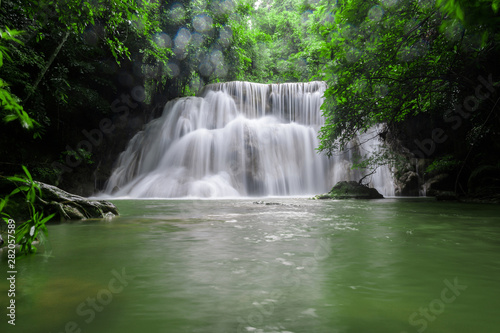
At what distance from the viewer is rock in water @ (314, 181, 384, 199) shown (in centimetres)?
1353

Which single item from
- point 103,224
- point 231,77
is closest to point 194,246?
point 103,224

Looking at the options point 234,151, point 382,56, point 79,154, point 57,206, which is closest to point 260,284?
point 57,206

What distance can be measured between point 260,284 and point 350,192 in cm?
1235

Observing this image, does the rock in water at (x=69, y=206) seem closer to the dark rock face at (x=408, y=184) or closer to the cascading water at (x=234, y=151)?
the cascading water at (x=234, y=151)

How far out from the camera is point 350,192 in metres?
13.9

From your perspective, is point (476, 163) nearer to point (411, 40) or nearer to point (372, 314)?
point (411, 40)

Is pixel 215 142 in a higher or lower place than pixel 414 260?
higher

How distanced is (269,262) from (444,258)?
4.92ft

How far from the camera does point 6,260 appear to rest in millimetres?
2803

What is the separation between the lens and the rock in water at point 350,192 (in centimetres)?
1353

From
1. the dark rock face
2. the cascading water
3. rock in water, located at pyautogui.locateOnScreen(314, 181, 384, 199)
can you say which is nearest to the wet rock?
rock in water, located at pyautogui.locateOnScreen(314, 181, 384, 199)

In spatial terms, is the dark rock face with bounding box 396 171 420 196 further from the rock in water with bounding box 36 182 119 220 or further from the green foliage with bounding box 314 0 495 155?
the rock in water with bounding box 36 182 119 220

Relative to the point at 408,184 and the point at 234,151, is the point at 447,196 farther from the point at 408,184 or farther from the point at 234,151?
the point at 234,151

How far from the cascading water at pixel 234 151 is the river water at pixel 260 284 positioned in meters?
12.5
